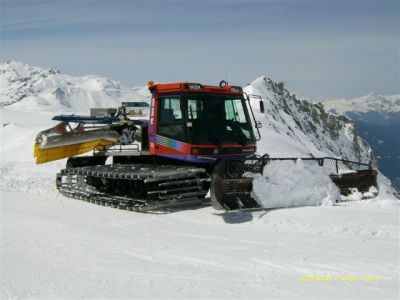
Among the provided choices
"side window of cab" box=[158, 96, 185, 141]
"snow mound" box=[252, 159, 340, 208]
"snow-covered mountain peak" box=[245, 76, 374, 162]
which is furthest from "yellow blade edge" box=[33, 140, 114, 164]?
"snow-covered mountain peak" box=[245, 76, 374, 162]

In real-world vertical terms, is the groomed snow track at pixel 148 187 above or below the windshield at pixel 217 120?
below

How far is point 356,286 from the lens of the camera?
5.60m

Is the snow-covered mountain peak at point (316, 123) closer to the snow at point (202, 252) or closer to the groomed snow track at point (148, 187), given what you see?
the groomed snow track at point (148, 187)

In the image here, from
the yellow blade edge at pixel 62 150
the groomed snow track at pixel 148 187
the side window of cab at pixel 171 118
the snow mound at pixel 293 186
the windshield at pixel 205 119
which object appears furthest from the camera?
the yellow blade edge at pixel 62 150

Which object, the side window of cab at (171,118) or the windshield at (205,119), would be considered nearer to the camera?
the windshield at (205,119)

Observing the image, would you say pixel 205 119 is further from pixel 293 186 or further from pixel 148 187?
pixel 293 186

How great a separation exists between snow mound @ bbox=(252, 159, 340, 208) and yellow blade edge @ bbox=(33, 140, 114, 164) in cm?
560

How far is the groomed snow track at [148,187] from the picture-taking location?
1076 centimetres

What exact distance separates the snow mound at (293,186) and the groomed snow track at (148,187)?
1.37 meters

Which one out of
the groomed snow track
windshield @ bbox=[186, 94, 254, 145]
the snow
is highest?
windshield @ bbox=[186, 94, 254, 145]

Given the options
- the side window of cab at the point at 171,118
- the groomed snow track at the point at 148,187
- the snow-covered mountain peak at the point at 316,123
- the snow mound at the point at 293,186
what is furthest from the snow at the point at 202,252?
the snow-covered mountain peak at the point at 316,123

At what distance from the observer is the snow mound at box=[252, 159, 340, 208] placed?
34.0 feet

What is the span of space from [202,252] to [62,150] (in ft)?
27.9

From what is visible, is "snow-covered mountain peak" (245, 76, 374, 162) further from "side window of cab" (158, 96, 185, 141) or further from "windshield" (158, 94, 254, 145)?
"side window of cab" (158, 96, 185, 141)
